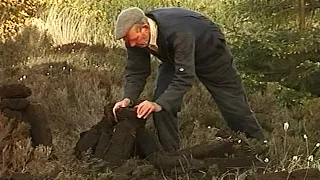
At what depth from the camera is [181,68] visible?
5781 mm

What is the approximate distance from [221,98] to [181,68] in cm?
119

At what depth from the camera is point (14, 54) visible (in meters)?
12.4

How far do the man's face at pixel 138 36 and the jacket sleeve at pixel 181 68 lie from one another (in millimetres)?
240

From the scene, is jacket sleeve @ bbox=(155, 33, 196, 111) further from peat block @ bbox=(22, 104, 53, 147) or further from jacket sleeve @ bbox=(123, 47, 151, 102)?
peat block @ bbox=(22, 104, 53, 147)

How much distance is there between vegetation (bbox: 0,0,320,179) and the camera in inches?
247

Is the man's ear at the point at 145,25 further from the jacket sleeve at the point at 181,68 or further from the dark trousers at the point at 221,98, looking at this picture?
the dark trousers at the point at 221,98

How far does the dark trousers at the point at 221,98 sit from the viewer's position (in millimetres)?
6508

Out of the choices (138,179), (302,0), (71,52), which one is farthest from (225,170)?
(71,52)

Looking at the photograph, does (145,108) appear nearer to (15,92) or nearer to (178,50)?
(178,50)

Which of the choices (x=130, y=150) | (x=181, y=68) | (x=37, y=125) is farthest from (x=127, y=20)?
(x=37, y=125)

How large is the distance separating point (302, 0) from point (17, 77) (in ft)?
13.8

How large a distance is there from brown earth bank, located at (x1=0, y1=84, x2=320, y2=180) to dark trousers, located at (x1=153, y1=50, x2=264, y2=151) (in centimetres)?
24

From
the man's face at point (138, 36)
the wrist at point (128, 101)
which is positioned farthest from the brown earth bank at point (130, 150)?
the man's face at point (138, 36)

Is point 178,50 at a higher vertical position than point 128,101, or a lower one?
higher
